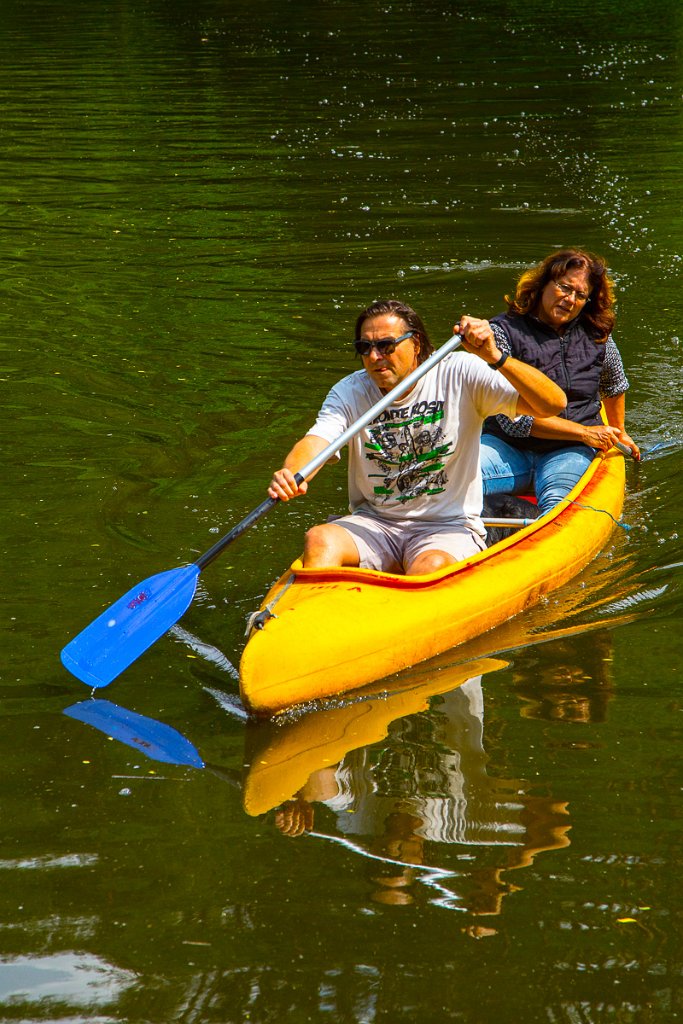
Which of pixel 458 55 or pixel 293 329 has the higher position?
pixel 458 55

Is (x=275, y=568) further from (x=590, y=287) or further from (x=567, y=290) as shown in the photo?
(x=590, y=287)

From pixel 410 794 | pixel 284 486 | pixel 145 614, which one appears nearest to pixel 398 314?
pixel 284 486

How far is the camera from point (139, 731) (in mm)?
4012

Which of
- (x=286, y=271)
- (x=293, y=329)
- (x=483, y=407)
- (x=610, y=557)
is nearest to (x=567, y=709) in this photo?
(x=483, y=407)

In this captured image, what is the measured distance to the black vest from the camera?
227 inches

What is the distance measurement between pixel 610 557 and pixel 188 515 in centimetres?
190

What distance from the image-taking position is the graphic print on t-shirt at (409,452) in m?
4.52

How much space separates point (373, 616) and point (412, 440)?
0.67 m

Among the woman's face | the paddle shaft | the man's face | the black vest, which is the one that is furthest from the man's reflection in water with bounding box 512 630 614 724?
the woman's face

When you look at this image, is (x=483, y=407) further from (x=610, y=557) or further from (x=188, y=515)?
(x=188, y=515)

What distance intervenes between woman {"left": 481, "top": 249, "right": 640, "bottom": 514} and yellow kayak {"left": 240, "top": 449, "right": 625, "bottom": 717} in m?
0.72

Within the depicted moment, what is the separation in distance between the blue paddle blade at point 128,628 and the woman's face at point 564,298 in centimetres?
210

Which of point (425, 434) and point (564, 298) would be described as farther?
point (564, 298)

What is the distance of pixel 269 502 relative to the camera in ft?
14.7
